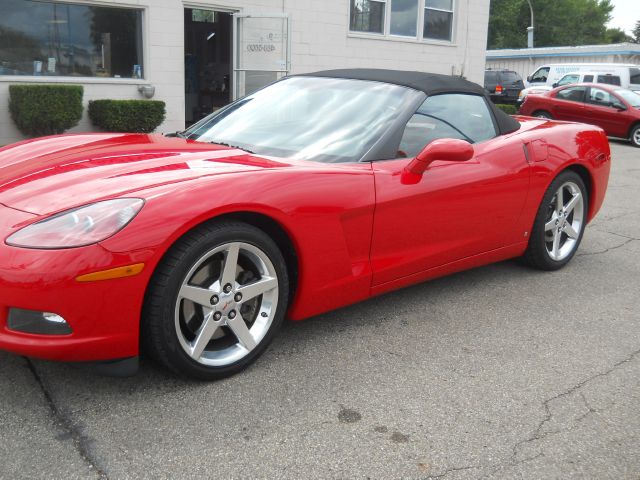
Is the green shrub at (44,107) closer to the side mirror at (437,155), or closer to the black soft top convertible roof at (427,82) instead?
the black soft top convertible roof at (427,82)

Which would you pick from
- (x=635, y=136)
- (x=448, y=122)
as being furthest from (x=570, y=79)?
(x=448, y=122)

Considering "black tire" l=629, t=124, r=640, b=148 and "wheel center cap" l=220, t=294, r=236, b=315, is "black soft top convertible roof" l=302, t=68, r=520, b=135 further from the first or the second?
"black tire" l=629, t=124, r=640, b=148

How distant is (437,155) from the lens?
3355 mm

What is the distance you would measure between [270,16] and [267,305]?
10418 mm

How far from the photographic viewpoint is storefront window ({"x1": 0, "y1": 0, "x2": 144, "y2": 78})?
10352mm

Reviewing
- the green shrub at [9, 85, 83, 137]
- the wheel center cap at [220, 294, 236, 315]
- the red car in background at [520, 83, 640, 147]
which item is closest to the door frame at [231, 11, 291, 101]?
the green shrub at [9, 85, 83, 137]

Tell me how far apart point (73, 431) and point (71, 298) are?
0.50 m

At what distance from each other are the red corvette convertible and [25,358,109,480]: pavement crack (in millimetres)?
243

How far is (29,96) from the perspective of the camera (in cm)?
1006

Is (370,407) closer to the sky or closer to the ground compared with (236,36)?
closer to the ground

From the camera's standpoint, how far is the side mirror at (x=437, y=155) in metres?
3.34

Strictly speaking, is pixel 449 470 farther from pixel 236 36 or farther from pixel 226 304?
pixel 236 36

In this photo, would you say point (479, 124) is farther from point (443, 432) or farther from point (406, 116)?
point (443, 432)

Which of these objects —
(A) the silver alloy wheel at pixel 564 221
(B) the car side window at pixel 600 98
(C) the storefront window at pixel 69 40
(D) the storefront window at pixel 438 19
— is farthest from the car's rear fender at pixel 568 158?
(D) the storefront window at pixel 438 19
